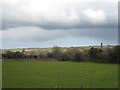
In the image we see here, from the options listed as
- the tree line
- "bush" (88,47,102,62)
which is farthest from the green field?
"bush" (88,47,102,62)

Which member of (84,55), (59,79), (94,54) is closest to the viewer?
(59,79)

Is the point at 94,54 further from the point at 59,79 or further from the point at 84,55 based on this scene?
the point at 59,79

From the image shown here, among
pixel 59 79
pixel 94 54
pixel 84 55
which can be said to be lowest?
pixel 59 79

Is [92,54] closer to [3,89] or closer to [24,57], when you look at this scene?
[24,57]

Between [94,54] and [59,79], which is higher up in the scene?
[94,54]

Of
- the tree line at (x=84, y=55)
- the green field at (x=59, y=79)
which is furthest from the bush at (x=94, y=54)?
the green field at (x=59, y=79)

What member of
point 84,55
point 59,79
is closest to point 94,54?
point 84,55

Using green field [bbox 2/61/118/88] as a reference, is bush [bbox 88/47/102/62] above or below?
above

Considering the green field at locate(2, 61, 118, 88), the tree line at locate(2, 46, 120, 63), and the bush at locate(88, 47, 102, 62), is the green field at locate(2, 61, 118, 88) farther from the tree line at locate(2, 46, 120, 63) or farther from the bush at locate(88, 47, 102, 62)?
the bush at locate(88, 47, 102, 62)

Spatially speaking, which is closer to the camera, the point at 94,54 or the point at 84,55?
the point at 94,54

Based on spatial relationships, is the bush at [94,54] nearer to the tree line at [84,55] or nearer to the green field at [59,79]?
the tree line at [84,55]

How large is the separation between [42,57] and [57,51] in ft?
33.7

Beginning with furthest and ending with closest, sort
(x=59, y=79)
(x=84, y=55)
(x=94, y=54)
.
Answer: (x=84, y=55)
(x=94, y=54)
(x=59, y=79)

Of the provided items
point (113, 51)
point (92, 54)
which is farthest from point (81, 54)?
point (113, 51)
